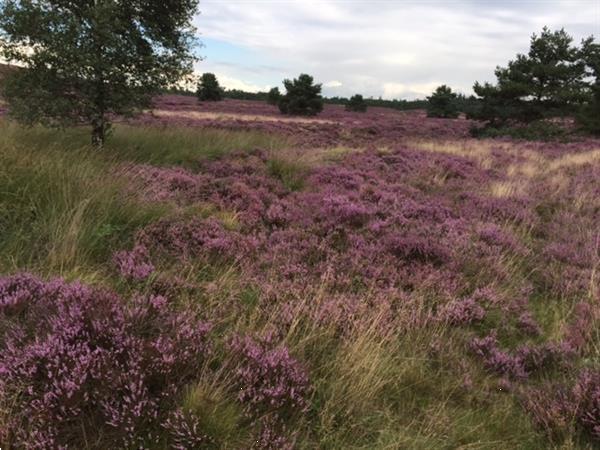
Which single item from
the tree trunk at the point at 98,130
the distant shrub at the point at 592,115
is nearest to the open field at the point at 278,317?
the tree trunk at the point at 98,130

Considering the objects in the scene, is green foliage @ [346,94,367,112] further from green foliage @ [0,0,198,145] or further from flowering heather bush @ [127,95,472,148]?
green foliage @ [0,0,198,145]

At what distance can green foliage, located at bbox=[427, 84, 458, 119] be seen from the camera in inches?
2052

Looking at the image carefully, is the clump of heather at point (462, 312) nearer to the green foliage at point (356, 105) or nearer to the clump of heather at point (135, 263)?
the clump of heather at point (135, 263)

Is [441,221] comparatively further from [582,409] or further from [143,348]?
[143,348]

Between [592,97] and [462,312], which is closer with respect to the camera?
[462,312]

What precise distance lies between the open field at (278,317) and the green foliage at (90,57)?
Answer: 8.87 ft

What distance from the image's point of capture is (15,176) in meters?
4.95

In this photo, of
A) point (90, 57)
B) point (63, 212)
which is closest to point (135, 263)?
point (63, 212)

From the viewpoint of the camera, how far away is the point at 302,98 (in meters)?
45.8

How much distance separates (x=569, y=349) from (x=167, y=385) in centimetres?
314

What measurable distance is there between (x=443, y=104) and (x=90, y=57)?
4923cm

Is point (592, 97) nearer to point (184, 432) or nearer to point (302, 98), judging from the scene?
point (302, 98)

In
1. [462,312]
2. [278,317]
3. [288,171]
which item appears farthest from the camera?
[288,171]

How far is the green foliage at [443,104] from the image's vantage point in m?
52.1
